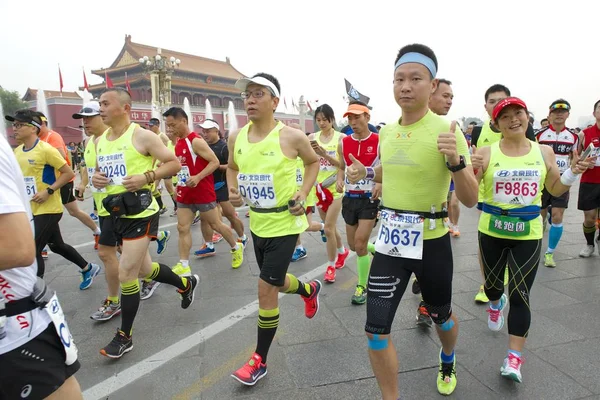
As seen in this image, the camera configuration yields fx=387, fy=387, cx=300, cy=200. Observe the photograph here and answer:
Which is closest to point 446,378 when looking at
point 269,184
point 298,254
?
point 269,184

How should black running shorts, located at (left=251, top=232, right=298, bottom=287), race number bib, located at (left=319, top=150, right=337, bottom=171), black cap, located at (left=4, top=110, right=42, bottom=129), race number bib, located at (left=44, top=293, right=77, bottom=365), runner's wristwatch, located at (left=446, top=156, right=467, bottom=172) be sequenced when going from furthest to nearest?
race number bib, located at (left=319, top=150, right=337, bottom=171), black cap, located at (left=4, top=110, right=42, bottom=129), black running shorts, located at (left=251, top=232, right=298, bottom=287), runner's wristwatch, located at (left=446, top=156, right=467, bottom=172), race number bib, located at (left=44, top=293, right=77, bottom=365)

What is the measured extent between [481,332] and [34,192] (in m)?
4.72

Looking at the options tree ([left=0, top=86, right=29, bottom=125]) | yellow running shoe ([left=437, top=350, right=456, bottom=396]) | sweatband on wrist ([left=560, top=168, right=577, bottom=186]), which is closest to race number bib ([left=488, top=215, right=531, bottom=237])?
sweatband on wrist ([left=560, top=168, right=577, bottom=186])

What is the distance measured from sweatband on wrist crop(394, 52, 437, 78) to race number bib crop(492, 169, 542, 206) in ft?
3.76

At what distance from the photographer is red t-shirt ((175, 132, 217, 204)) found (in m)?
5.22

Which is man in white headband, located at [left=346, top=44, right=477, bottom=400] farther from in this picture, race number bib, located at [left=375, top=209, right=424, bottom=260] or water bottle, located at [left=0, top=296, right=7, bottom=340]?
water bottle, located at [left=0, top=296, right=7, bottom=340]

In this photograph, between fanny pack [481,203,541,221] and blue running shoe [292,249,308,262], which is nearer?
fanny pack [481,203,541,221]

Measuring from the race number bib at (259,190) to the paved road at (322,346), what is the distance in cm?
122

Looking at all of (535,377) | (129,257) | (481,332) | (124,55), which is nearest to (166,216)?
(129,257)

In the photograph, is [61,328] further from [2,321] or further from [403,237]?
[403,237]

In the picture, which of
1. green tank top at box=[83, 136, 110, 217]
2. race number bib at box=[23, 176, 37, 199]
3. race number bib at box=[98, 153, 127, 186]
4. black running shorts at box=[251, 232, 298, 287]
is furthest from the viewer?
race number bib at box=[23, 176, 37, 199]

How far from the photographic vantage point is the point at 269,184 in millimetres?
2920

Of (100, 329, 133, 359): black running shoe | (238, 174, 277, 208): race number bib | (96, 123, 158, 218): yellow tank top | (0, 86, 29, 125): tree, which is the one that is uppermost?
(0, 86, 29, 125): tree

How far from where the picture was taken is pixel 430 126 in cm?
229
